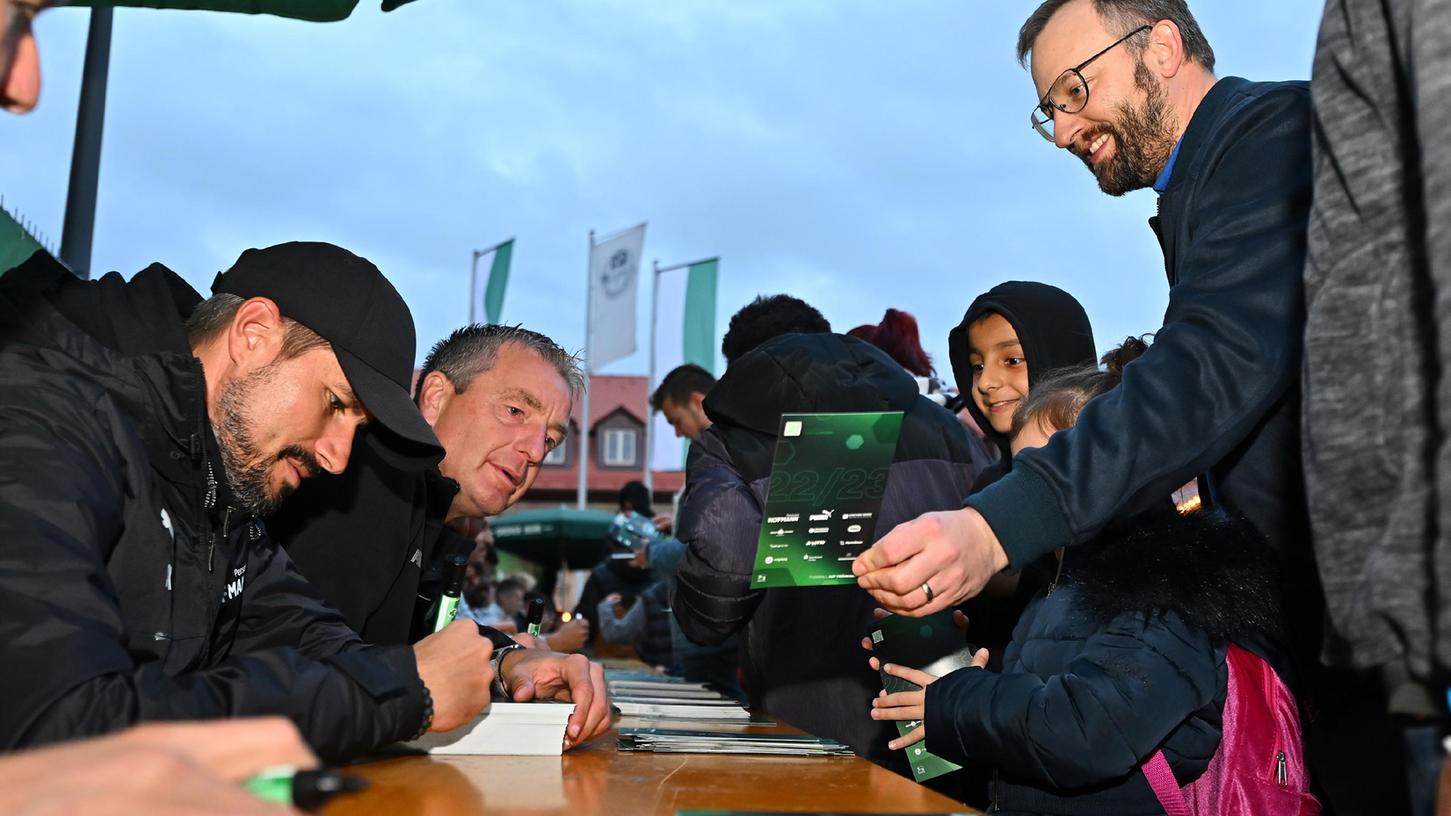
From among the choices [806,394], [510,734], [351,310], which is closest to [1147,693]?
[510,734]

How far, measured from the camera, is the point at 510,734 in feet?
7.13

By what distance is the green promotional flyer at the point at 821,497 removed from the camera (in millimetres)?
2367

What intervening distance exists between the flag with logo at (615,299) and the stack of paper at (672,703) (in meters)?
18.2

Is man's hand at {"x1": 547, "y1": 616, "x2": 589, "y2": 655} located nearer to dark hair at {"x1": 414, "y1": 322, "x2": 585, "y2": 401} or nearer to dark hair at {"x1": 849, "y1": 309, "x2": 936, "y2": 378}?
dark hair at {"x1": 414, "y1": 322, "x2": 585, "y2": 401}

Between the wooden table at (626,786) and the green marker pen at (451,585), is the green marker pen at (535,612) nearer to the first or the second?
the green marker pen at (451,585)

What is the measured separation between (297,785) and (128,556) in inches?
53.9

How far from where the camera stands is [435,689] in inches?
77.9

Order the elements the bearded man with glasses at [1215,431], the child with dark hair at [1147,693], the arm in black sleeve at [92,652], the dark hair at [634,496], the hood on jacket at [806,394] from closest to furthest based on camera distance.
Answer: the arm in black sleeve at [92,652]
the bearded man with glasses at [1215,431]
the child with dark hair at [1147,693]
the hood on jacket at [806,394]
the dark hair at [634,496]

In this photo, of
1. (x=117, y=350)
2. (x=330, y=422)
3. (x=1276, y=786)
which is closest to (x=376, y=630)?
(x=330, y=422)

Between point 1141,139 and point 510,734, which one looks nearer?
point 510,734

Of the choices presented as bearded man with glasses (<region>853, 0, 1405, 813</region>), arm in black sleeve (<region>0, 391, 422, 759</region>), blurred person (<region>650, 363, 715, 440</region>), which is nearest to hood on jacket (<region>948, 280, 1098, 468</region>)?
bearded man with glasses (<region>853, 0, 1405, 813</region>)

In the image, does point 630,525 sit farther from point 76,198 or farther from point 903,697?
point 903,697

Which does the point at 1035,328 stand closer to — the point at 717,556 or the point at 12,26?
the point at 717,556

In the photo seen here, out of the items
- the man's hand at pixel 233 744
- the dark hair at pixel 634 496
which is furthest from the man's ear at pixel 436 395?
the dark hair at pixel 634 496
